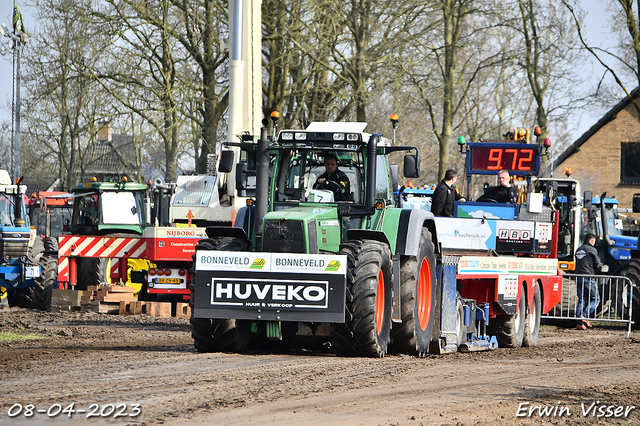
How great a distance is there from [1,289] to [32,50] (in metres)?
18.5

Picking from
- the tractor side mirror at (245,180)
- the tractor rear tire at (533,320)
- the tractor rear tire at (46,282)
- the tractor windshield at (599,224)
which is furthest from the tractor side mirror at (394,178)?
the tractor windshield at (599,224)

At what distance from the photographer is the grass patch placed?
12.1 meters

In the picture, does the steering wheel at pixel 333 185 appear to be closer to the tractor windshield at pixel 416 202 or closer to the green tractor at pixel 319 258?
the green tractor at pixel 319 258

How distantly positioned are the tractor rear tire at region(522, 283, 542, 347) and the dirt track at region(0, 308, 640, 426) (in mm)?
2158

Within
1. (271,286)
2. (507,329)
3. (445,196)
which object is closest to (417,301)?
(271,286)

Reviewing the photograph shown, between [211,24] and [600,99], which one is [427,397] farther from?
[600,99]

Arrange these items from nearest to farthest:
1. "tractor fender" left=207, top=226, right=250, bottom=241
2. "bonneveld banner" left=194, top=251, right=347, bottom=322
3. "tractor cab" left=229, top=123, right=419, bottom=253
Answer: "bonneveld banner" left=194, top=251, right=347, bottom=322 < "tractor fender" left=207, top=226, right=250, bottom=241 < "tractor cab" left=229, top=123, right=419, bottom=253

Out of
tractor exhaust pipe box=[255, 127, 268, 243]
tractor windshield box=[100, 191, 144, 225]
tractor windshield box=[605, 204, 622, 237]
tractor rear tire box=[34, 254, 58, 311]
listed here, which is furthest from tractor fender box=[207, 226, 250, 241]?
tractor windshield box=[605, 204, 622, 237]

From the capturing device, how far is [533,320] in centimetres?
1409

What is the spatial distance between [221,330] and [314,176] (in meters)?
2.05

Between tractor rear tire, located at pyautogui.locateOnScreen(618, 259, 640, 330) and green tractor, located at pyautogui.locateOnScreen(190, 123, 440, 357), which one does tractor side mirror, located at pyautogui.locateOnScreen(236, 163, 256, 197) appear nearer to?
green tractor, located at pyautogui.locateOnScreen(190, 123, 440, 357)

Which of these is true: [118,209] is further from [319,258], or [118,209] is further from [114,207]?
[319,258]

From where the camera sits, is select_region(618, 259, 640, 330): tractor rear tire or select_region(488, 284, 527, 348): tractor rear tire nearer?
select_region(488, 284, 527, 348): tractor rear tire

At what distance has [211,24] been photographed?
1183 inches
